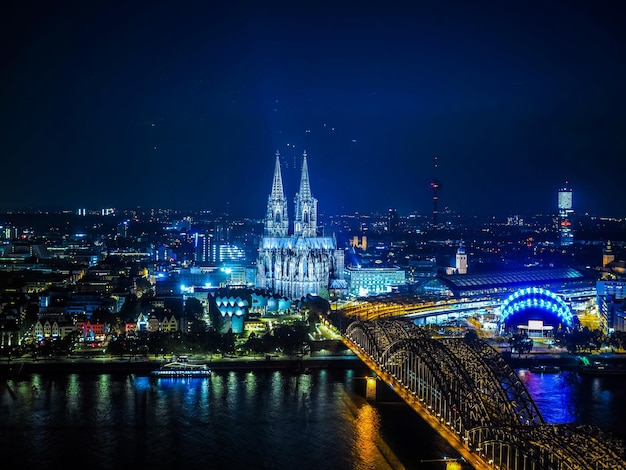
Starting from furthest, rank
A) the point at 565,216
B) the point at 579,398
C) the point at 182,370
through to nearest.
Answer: the point at 565,216
the point at 182,370
the point at 579,398

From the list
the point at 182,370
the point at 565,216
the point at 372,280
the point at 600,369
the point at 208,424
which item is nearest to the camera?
the point at 208,424

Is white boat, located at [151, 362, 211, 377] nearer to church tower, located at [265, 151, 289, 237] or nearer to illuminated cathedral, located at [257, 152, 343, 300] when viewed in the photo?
illuminated cathedral, located at [257, 152, 343, 300]

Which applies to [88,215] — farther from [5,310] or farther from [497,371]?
[497,371]

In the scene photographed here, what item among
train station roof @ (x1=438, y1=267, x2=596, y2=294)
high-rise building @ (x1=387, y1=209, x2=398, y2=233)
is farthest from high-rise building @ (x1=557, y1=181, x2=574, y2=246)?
train station roof @ (x1=438, y1=267, x2=596, y2=294)

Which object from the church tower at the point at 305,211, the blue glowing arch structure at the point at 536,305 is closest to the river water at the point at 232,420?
the blue glowing arch structure at the point at 536,305

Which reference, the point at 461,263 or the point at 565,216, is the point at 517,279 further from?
the point at 565,216

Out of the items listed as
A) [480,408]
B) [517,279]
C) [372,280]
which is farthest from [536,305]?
[480,408]
